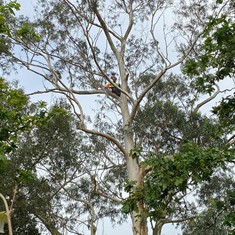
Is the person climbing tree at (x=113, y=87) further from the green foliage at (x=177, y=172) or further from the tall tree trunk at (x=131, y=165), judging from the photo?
the green foliage at (x=177, y=172)

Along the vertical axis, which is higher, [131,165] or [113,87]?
[113,87]

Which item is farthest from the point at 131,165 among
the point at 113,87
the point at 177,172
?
the point at 177,172

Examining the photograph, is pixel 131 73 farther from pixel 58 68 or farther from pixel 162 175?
pixel 162 175

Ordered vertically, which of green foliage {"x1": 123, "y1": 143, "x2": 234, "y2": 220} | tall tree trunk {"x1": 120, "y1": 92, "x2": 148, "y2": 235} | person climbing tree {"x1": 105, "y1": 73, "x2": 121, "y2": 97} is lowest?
green foliage {"x1": 123, "y1": 143, "x2": 234, "y2": 220}

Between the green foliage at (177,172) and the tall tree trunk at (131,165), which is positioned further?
the tall tree trunk at (131,165)

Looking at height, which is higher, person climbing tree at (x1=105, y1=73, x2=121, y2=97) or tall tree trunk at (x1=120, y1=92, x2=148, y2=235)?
person climbing tree at (x1=105, y1=73, x2=121, y2=97)

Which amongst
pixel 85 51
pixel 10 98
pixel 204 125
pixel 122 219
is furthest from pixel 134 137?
pixel 10 98

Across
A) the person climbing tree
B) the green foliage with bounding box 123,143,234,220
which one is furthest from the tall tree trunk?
the green foliage with bounding box 123,143,234,220

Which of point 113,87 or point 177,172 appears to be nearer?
point 177,172

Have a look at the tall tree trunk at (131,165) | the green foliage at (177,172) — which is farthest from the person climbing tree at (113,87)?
the green foliage at (177,172)

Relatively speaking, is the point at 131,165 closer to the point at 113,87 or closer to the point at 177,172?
the point at 113,87

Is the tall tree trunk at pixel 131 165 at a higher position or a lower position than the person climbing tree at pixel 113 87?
lower

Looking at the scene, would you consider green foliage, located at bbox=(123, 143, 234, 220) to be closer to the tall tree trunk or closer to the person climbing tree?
the tall tree trunk

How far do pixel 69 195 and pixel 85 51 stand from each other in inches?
152
